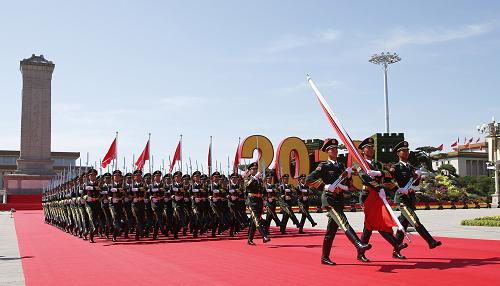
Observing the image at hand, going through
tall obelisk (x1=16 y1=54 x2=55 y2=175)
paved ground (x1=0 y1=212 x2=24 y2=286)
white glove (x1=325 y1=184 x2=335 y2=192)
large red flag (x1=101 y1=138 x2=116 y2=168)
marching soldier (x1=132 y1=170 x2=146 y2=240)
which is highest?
tall obelisk (x1=16 y1=54 x2=55 y2=175)

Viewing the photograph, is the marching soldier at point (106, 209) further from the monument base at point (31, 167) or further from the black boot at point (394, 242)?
the monument base at point (31, 167)

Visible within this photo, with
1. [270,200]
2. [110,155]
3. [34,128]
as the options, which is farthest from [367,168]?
[34,128]

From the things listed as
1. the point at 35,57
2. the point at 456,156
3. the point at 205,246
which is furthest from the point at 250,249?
the point at 456,156

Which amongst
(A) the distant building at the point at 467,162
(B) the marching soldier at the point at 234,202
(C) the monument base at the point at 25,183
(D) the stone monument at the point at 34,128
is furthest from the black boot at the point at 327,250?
(A) the distant building at the point at 467,162

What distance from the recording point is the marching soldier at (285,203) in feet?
51.9

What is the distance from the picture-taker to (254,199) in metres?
12.4

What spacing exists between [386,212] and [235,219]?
7.81 m

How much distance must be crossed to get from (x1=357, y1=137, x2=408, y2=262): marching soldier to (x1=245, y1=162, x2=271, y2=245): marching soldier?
12.4 ft

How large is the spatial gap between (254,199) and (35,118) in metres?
48.7

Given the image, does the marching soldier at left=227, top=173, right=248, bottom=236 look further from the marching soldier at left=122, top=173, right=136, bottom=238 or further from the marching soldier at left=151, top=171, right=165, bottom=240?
the marching soldier at left=122, top=173, right=136, bottom=238

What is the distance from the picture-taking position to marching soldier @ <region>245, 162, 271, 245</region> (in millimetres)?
12172

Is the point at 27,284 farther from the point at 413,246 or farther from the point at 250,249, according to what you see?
the point at 413,246

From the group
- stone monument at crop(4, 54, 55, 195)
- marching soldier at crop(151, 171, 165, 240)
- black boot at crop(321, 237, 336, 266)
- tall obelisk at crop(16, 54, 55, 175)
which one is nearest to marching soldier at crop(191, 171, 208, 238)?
marching soldier at crop(151, 171, 165, 240)

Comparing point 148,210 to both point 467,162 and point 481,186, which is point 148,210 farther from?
point 467,162
